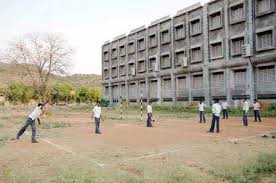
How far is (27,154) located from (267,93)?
79.6 feet

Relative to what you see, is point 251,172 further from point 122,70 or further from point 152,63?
point 122,70

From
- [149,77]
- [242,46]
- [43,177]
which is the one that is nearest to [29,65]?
[149,77]

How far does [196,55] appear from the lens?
38.3 metres

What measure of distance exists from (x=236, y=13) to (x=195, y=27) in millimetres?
6045

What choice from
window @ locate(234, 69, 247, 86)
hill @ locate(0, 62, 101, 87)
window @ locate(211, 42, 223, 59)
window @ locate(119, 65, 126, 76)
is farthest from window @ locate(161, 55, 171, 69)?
hill @ locate(0, 62, 101, 87)

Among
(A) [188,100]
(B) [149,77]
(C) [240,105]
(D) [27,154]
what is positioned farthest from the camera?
(B) [149,77]

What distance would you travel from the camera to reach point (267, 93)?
1185 inches

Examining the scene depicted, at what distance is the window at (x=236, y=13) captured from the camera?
32500 mm

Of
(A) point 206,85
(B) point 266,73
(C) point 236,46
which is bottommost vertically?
(A) point 206,85

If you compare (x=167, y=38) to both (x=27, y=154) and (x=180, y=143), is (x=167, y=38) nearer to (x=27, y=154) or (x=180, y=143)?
A: (x=180, y=143)

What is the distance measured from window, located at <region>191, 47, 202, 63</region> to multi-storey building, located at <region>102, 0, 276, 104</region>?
0.4 inches

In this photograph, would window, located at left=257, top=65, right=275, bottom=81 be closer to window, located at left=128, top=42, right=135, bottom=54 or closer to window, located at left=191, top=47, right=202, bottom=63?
window, located at left=191, top=47, right=202, bottom=63

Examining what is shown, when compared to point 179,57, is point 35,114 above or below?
below

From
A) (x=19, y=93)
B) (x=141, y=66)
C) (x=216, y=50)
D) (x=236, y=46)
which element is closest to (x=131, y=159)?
(x=236, y=46)
